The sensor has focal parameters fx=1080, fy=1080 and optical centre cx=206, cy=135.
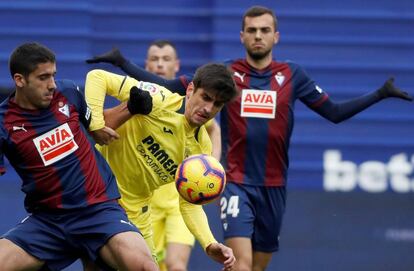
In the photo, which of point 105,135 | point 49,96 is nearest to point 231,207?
point 105,135

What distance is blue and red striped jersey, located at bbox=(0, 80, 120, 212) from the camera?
241 inches

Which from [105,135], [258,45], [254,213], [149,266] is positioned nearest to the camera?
[149,266]

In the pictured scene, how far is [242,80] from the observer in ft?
26.7

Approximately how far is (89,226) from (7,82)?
5175 millimetres

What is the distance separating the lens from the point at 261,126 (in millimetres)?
8094

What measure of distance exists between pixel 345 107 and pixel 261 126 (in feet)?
2.24

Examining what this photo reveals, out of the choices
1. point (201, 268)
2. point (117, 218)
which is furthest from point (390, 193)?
point (117, 218)

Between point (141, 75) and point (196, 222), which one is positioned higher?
point (141, 75)

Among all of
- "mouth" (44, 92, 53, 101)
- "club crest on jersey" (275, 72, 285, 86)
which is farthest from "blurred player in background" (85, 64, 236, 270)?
"club crest on jersey" (275, 72, 285, 86)

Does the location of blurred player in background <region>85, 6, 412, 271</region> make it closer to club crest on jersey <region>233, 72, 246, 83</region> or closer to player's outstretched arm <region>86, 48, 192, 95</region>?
club crest on jersey <region>233, 72, 246, 83</region>

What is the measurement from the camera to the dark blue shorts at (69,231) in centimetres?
618

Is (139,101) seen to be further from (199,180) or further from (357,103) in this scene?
(357,103)

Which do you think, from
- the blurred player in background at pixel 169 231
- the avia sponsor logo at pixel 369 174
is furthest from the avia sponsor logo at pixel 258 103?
the avia sponsor logo at pixel 369 174

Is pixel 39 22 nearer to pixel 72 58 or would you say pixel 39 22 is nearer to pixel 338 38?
pixel 72 58
